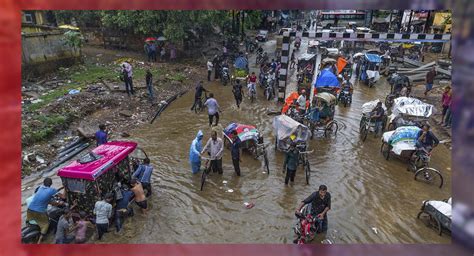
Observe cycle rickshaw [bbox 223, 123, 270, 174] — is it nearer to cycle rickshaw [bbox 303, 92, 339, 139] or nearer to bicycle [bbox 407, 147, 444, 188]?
cycle rickshaw [bbox 303, 92, 339, 139]

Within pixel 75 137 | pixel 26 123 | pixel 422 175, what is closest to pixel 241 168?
pixel 422 175

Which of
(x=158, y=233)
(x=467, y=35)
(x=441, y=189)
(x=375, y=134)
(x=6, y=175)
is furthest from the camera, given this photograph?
(x=375, y=134)

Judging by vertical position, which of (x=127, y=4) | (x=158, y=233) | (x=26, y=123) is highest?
(x=127, y=4)

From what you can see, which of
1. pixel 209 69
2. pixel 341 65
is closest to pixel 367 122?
pixel 341 65

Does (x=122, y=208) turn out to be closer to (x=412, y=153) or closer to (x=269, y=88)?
(x=412, y=153)

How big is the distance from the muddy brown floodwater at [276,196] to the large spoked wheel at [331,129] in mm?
237

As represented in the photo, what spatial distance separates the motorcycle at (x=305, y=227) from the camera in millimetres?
6625

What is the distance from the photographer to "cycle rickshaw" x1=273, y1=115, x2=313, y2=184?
30.9ft

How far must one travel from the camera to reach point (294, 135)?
32.8 feet

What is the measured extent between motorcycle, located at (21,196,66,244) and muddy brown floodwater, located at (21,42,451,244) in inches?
44.3

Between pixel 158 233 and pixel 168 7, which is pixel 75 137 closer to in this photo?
pixel 158 233

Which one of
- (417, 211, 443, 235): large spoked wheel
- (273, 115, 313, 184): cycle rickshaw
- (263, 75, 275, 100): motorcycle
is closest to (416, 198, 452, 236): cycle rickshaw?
(417, 211, 443, 235): large spoked wheel

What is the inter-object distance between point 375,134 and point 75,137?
10679 millimetres

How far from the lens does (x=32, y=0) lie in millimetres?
2238
